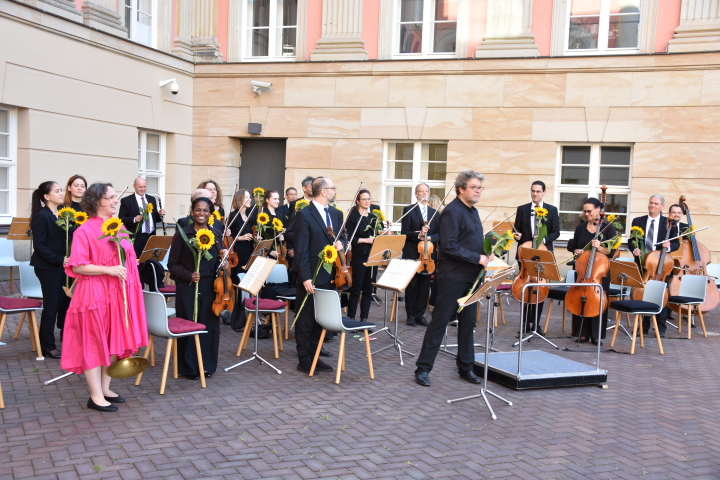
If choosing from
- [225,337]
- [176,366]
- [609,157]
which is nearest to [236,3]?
[609,157]

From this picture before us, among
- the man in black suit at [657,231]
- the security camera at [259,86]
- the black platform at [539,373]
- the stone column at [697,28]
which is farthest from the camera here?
the security camera at [259,86]

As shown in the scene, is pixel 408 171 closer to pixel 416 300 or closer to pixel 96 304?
pixel 416 300

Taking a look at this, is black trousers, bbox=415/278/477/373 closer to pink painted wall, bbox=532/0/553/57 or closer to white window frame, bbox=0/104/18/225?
white window frame, bbox=0/104/18/225

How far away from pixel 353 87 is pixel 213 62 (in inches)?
129

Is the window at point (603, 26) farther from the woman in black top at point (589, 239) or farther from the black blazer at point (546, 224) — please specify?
the woman in black top at point (589, 239)

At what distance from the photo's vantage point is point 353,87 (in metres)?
14.6

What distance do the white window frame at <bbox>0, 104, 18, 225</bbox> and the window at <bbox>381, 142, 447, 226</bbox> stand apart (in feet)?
23.1

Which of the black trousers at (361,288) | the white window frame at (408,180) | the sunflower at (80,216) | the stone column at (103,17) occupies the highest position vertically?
the stone column at (103,17)

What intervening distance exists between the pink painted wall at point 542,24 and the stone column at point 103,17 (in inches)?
314

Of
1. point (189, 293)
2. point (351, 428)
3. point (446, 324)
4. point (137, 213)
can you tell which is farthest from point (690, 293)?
point (137, 213)

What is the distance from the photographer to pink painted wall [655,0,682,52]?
1280 centimetres

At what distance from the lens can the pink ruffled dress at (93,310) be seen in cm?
521

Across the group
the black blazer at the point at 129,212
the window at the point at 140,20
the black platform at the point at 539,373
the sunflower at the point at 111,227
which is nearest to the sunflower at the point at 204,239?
the sunflower at the point at 111,227

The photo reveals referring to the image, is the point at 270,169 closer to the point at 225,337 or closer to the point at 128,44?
the point at 128,44
